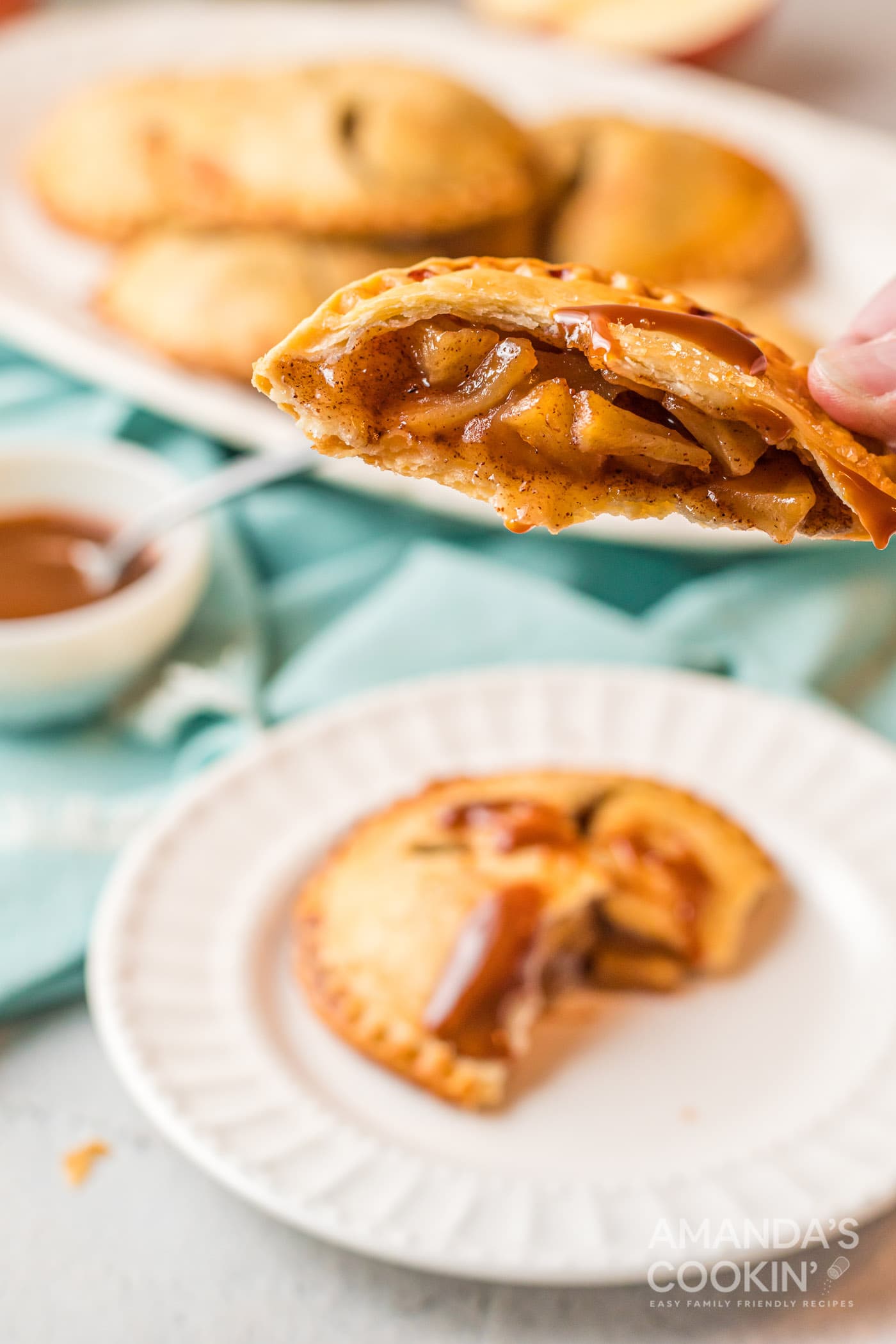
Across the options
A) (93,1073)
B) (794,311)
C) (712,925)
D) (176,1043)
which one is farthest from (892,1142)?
(794,311)

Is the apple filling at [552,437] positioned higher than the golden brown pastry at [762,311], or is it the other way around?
the apple filling at [552,437]

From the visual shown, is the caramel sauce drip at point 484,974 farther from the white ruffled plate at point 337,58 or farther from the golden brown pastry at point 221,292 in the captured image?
the golden brown pastry at point 221,292

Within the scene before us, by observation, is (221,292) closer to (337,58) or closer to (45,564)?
(45,564)

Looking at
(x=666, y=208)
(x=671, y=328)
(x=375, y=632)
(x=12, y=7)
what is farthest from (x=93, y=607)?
(x=12, y=7)

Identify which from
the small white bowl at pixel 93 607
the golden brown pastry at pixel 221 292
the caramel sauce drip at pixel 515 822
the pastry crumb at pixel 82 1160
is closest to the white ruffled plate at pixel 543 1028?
the pastry crumb at pixel 82 1160

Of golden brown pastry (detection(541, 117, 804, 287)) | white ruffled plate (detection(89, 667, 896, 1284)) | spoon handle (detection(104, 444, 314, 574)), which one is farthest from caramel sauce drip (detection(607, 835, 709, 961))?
golden brown pastry (detection(541, 117, 804, 287))

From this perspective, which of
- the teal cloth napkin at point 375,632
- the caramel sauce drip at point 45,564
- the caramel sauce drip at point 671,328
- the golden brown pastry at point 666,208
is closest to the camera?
the caramel sauce drip at point 671,328
